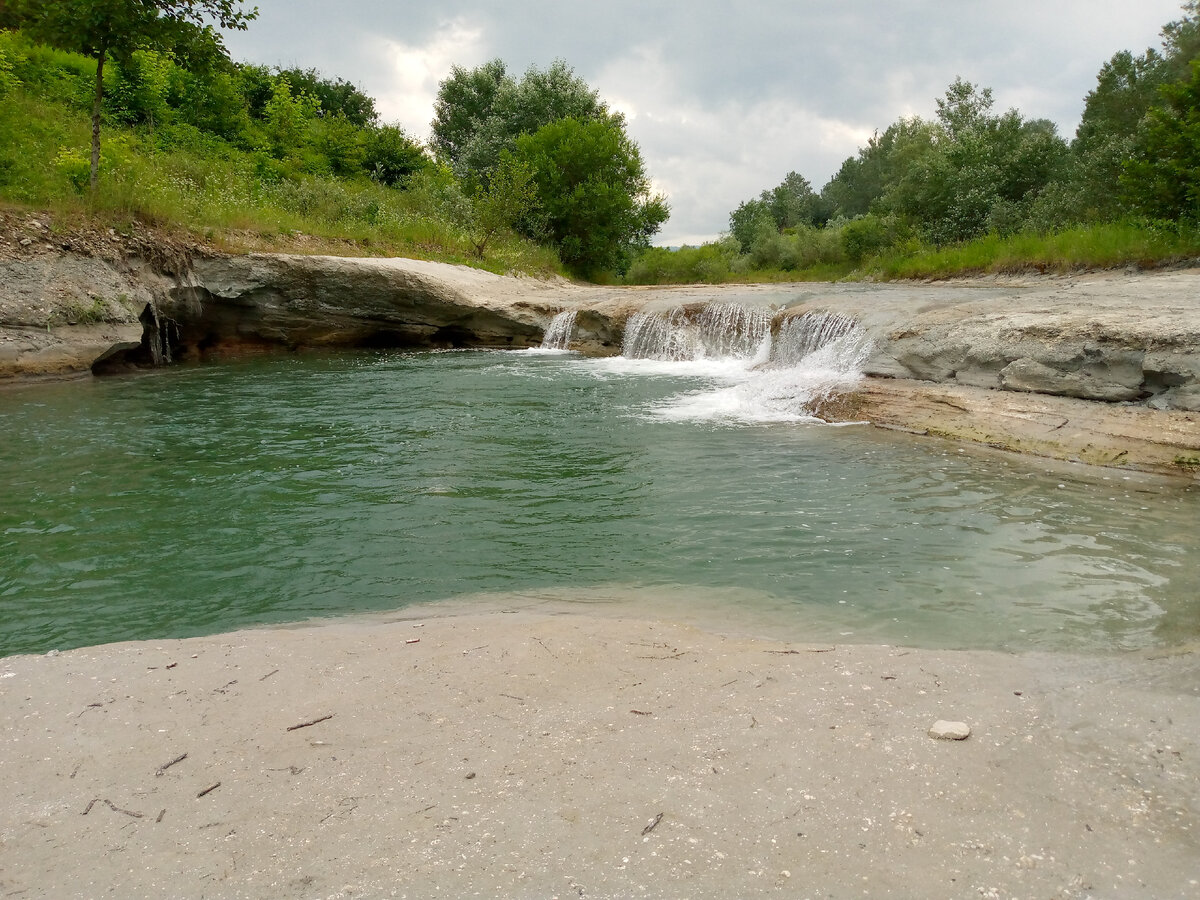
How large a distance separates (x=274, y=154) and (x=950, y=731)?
90.6ft

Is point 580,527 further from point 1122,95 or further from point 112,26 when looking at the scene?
point 1122,95

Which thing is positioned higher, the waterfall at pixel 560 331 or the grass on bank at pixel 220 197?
the grass on bank at pixel 220 197

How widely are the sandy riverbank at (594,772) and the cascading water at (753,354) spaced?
6.64m

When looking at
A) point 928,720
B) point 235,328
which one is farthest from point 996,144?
point 928,720

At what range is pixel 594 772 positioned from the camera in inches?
98.6

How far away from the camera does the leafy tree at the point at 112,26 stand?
43.5 feet

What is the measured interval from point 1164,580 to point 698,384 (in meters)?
8.08

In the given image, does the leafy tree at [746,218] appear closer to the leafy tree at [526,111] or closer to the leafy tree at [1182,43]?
the leafy tree at [526,111]

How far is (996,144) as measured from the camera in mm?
22641

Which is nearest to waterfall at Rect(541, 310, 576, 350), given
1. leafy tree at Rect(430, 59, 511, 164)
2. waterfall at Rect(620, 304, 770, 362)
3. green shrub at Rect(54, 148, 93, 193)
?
waterfall at Rect(620, 304, 770, 362)

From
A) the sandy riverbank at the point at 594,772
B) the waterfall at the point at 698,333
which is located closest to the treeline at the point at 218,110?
the waterfall at the point at 698,333

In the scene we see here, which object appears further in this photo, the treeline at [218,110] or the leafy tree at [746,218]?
the leafy tree at [746,218]

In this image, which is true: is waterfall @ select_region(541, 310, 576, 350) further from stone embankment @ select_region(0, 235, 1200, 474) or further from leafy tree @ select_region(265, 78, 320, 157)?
leafy tree @ select_region(265, 78, 320, 157)

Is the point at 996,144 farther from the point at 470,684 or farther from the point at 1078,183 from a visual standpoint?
the point at 470,684
